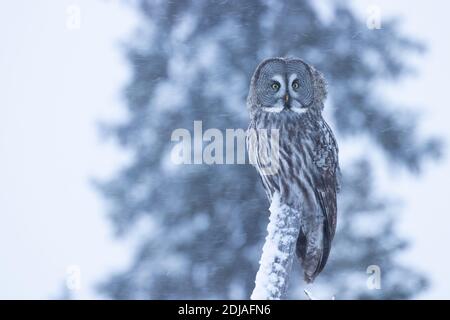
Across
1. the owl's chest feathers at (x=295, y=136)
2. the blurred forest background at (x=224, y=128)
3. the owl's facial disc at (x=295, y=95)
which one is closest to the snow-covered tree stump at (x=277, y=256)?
the owl's chest feathers at (x=295, y=136)

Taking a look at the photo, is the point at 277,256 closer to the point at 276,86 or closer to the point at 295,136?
the point at 295,136

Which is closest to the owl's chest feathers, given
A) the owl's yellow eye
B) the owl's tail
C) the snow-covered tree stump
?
the owl's yellow eye

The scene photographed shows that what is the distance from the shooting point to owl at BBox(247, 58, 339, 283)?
186 inches

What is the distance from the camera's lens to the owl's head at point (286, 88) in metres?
5.01

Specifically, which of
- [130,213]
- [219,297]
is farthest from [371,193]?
[130,213]

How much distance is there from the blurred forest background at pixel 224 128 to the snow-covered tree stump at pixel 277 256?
2.27 m

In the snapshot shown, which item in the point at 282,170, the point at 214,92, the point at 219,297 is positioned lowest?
the point at 219,297

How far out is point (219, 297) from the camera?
20.0ft

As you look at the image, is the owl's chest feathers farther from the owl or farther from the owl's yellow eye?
the owl's yellow eye

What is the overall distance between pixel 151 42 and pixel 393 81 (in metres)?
1.87

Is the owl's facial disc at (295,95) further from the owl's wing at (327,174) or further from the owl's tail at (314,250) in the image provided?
the owl's tail at (314,250)

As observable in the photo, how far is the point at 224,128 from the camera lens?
606 cm
